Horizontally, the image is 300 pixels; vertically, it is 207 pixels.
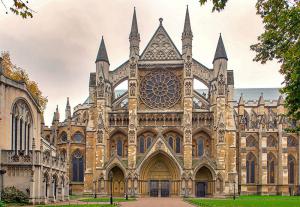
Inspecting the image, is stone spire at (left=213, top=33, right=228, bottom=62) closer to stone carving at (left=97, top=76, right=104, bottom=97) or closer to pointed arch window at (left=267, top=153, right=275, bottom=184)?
stone carving at (left=97, top=76, right=104, bottom=97)

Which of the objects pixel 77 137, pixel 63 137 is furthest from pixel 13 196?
pixel 63 137

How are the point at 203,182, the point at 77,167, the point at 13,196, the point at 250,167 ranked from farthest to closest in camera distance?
the point at 250,167, the point at 77,167, the point at 203,182, the point at 13,196

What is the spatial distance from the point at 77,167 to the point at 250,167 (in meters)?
26.5

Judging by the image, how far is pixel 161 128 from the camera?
60.1 metres

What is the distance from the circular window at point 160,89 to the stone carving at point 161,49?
2259 millimetres

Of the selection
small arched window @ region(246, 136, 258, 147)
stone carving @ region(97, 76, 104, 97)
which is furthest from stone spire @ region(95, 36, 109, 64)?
small arched window @ region(246, 136, 258, 147)

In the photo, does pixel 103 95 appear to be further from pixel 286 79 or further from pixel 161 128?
pixel 286 79

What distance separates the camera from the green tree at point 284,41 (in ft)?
64.1

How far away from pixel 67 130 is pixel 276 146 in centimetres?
3223

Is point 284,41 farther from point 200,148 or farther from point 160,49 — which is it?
point 160,49

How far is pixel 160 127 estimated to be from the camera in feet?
197

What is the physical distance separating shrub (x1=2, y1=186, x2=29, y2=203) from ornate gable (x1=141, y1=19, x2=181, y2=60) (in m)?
33.2

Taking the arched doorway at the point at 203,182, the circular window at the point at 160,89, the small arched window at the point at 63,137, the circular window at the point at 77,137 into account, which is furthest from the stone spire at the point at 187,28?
the small arched window at the point at 63,137

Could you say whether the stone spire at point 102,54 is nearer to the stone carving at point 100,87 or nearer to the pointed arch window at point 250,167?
the stone carving at point 100,87
